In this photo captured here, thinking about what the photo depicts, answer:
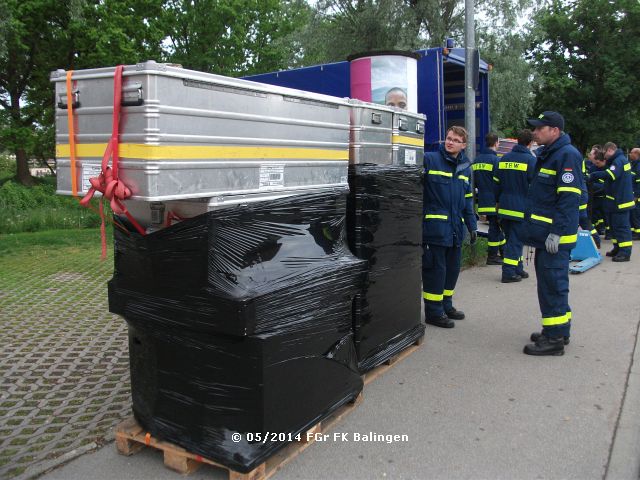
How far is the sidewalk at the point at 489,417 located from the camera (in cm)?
289

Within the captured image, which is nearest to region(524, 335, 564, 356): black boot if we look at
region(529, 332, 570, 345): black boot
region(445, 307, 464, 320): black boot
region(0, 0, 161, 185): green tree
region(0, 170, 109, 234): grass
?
region(529, 332, 570, 345): black boot

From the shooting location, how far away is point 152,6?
19.0 m

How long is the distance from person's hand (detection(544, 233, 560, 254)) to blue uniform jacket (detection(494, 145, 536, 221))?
2773 mm

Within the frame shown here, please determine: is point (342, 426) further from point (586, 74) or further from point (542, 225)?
point (586, 74)

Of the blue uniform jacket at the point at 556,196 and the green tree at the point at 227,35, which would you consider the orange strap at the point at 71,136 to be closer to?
the blue uniform jacket at the point at 556,196

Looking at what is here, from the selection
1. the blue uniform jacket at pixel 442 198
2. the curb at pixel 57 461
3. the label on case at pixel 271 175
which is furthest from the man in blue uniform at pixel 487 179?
the curb at pixel 57 461

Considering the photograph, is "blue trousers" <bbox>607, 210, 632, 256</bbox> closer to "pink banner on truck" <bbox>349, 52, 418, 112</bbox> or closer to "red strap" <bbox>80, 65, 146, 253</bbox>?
"pink banner on truck" <bbox>349, 52, 418, 112</bbox>

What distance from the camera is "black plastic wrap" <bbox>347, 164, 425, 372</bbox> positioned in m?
3.78

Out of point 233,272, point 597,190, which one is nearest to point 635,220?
point 597,190

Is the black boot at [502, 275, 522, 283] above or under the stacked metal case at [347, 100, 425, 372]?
under

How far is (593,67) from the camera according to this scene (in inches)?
1017

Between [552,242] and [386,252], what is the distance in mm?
1348

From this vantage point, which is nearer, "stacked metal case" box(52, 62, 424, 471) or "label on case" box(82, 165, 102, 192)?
"stacked metal case" box(52, 62, 424, 471)

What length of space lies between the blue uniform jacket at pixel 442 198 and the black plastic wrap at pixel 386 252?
35 centimetres
